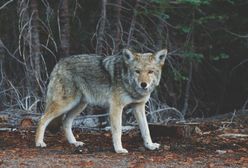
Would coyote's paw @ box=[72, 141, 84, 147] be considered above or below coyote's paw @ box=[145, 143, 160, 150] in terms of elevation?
above

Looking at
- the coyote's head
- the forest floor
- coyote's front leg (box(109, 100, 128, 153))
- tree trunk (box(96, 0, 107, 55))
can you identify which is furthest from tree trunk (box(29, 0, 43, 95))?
the coyote's head

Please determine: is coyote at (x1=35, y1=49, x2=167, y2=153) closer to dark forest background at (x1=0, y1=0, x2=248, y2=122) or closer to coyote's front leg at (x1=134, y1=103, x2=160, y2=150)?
coyote's front leg at (x1=134, y1=103, x2=160, y2=150)

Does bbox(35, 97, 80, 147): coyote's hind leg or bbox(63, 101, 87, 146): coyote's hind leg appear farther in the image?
bbox(63, 101, 87, 146): coyote's hind leg

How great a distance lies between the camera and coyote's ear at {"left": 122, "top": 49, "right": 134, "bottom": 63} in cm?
782

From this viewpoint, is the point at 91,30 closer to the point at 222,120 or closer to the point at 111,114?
the point at 222,120

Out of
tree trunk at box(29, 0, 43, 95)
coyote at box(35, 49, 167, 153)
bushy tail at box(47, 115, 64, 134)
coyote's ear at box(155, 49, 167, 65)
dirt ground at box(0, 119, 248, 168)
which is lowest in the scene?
dirt ground at box(0, 119, 248, 168)

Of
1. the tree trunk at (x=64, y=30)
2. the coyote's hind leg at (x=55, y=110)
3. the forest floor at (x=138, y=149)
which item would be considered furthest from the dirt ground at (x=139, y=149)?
the tree trunk at (x=64, y=30)

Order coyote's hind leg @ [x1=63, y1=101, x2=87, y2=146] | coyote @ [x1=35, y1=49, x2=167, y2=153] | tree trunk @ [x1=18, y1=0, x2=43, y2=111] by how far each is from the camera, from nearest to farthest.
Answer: coyote @ [x1=35, y1=49, x2=167, y2=153] → coyote's hind leg @ [x1=63, y1=101, x2=87, y2=146] → tree trunk @ [x1=18, y1=0, x2=43, y2=111]

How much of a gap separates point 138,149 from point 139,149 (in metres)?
0.05

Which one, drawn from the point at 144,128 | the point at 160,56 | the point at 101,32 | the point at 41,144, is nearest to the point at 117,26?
the point at 101,32

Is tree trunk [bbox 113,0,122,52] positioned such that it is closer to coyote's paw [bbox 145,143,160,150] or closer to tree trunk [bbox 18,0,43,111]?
tree trunk [bbox 18,0,43,111]

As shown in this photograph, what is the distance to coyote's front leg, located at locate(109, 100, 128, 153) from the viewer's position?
7640mm

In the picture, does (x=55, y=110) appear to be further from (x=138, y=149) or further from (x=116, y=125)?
(x=138, y=149)

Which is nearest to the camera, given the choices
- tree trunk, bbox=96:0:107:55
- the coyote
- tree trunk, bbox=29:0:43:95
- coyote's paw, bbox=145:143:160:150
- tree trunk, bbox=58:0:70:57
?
the coyote
